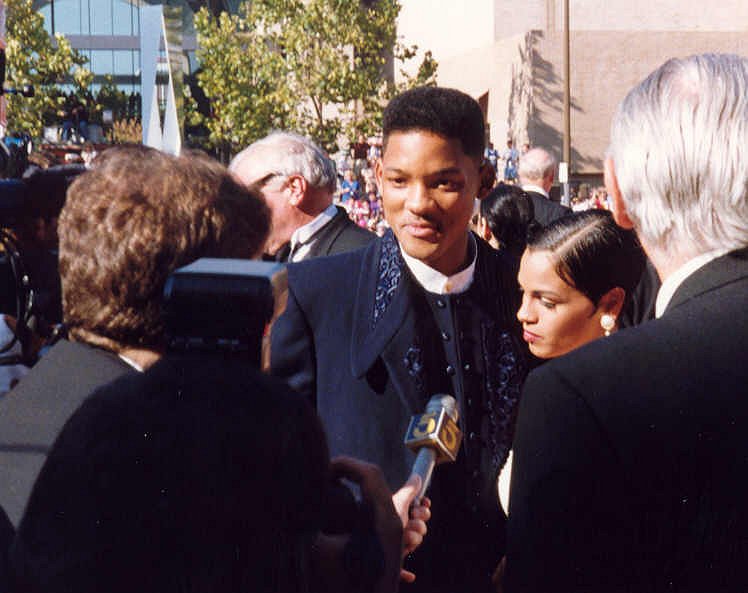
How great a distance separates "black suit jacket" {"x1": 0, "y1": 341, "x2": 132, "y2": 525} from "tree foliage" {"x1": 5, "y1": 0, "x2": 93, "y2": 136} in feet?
151

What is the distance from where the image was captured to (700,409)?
56.9 inches

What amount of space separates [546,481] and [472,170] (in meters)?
1.50

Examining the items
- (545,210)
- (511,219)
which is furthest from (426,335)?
(545,210)

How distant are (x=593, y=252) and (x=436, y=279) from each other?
741 millimetres

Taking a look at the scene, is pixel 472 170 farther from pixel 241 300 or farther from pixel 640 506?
pixel 241 300

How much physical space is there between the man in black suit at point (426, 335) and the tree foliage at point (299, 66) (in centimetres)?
3121

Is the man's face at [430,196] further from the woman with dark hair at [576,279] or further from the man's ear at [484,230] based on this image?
the man's ear at [484,230]

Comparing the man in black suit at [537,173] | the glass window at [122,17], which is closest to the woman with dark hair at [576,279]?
the man in black suit at [537,173]

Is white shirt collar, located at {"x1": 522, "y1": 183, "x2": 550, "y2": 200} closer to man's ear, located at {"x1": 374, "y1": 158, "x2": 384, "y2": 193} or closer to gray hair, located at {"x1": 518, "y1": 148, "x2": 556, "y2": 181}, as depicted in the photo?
gray hair, located at {"x1": 518, "y1": 148, "x2": 556, "y2": 181}

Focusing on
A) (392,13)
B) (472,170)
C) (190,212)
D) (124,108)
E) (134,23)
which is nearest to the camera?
(190,212)

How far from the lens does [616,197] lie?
1729mm

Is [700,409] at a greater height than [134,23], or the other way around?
[134,23]

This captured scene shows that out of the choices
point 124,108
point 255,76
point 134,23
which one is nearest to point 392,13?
point 255,76

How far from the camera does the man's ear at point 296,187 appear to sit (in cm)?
449
